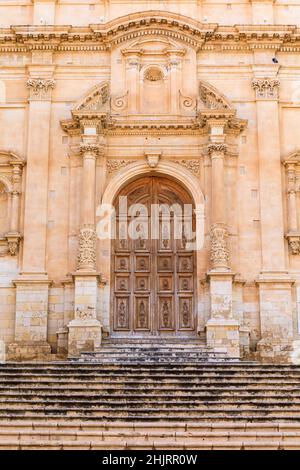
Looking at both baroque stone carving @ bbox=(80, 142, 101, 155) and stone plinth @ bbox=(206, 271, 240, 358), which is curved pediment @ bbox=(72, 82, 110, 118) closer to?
baroque stone carving @ bbox=(80, 142, 101, 155)

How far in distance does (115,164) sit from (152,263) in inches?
115

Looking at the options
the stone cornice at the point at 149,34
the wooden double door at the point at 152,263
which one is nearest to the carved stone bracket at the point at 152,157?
the wooden double door at the point at 152,263

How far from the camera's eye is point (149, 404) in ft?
46.1

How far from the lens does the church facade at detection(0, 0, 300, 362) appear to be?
19.5 m

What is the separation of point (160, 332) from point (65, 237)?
3597 mm

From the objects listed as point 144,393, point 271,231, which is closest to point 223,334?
point 271,231

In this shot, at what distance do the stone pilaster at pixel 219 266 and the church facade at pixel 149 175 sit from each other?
0.13ft

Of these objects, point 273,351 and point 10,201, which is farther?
point 10,201

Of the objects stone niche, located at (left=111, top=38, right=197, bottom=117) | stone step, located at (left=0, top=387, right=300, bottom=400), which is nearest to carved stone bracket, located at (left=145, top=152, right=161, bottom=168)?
stone niche, located at (left=111, top=38, right=197, bottom=117)

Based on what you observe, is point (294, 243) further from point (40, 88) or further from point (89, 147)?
point (40, 88)

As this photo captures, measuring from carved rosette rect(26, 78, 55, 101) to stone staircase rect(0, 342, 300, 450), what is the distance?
25.2ft

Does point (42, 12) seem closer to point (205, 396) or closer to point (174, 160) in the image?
point (174, 160)
